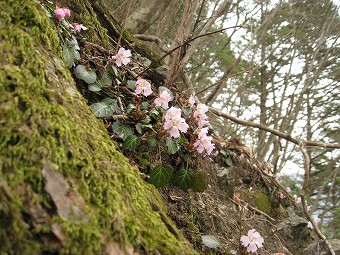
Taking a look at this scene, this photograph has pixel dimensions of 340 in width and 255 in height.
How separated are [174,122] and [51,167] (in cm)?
108

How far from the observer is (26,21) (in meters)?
1.13

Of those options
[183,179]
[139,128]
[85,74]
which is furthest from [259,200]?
[85,74]

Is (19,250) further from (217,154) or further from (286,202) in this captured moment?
(286,202)

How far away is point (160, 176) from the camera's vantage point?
65.6 inches

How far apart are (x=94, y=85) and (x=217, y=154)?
193 centimetres

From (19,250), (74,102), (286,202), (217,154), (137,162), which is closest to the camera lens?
(19,250)

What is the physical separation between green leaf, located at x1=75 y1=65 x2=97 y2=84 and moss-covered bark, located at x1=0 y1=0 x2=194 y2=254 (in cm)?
49

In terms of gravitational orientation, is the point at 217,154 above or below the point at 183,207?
above

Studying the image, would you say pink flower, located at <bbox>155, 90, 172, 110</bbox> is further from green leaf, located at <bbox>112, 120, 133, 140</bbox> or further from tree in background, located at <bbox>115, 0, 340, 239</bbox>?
tree in background, located at <bbox>115, 0, 340, 239</bbox>

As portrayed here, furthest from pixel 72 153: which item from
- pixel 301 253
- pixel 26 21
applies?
pixel 301 253

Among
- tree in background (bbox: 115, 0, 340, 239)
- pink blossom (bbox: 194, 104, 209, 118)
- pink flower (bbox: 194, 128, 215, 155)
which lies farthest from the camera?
tree in background (bbox: 115, 0, 340, 239)

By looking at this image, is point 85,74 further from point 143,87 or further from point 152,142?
point 152,142

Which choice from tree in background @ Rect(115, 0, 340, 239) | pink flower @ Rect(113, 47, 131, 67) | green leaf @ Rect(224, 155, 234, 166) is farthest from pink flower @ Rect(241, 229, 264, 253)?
Result: tree in background @ Rect(115, 0, 340, 239)

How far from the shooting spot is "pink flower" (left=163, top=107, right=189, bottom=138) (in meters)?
1.74
